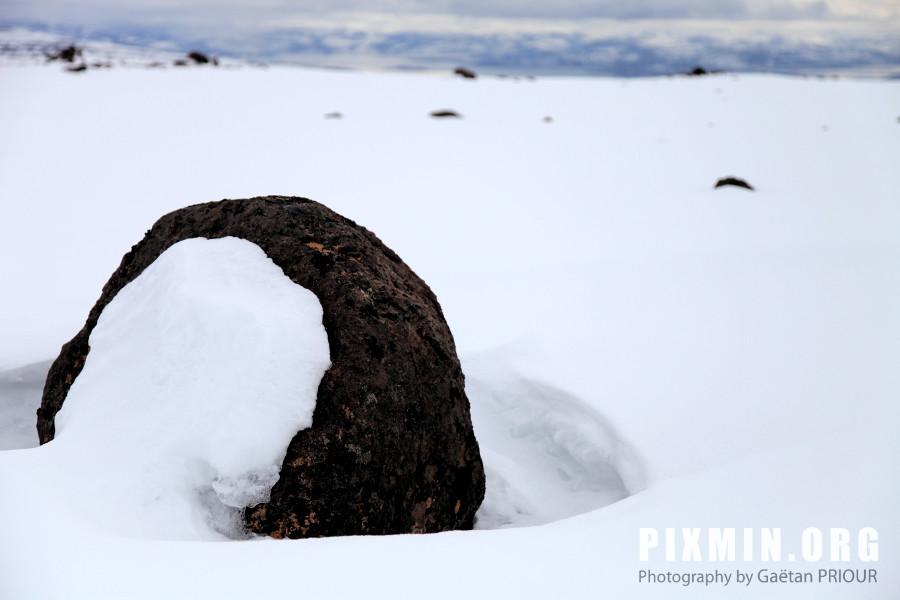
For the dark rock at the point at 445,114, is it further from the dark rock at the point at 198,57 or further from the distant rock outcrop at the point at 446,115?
the dark rock at the point at 198,57

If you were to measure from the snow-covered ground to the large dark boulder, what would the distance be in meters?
0.34

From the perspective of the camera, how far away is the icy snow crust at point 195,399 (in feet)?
6.45

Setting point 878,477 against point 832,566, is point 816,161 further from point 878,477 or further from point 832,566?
point 832,566

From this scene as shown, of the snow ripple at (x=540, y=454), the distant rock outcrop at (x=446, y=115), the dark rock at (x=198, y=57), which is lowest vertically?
the snow ripple at (x=540, y=454)

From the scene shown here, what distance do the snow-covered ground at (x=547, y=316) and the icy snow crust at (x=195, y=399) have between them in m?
0.03

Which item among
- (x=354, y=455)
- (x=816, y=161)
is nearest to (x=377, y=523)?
(x=354, y=455)

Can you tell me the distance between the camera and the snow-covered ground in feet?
5.59

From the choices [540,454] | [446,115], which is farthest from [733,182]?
[540,454]

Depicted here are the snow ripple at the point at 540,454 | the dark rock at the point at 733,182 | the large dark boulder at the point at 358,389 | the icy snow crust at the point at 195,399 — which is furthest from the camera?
the dark rock at the point at 733,182

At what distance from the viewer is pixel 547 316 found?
13.6 ft

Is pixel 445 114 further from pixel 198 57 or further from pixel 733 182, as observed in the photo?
pixel 198 57

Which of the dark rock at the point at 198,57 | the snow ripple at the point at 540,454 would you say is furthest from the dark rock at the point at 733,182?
the dark rock at the point at 198,57

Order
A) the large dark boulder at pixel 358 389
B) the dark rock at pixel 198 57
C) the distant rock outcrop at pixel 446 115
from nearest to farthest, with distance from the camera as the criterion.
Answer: the large dark boulder at pixel 358 389 < the distant rock outcrop at pixel 446 115 < the dark rock at pixel 198 57

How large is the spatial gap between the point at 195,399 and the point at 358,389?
0.50 metres
